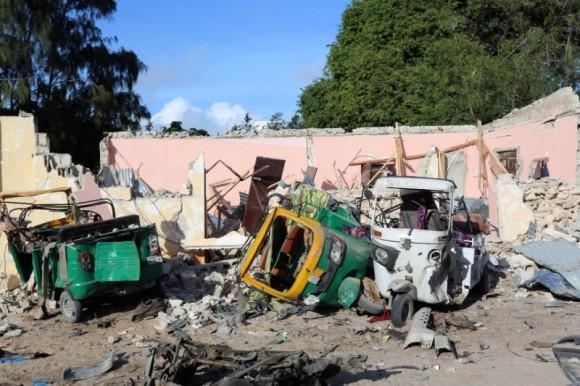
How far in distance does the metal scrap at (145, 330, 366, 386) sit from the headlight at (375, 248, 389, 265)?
2899mm

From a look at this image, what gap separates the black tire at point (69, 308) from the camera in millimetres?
9305

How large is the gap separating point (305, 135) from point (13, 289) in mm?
11378

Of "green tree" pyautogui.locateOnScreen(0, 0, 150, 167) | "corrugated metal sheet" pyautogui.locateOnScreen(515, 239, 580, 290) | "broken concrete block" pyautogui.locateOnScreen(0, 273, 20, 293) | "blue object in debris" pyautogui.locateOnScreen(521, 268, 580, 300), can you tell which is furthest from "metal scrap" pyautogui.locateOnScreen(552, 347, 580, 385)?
"green tree" pyautogui.locateOnScreen(0, 0, 150, 167)

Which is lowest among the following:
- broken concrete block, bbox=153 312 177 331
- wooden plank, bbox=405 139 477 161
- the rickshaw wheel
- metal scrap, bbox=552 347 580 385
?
broken concrete block, bbox=153 312 177 331

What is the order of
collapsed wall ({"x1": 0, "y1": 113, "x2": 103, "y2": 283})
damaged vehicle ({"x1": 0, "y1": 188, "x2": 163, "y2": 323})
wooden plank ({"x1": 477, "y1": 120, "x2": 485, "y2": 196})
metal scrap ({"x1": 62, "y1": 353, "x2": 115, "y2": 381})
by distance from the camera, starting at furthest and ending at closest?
wooden plank ({"x1": 477, "y1": 120, "x2": 485, "y2": 196}) < collapsed wall ({"x1": 0, "y1": 113, "x2": 103, "y2": 283}) < damaged vehicle ({"x1": 0, "y1": 188, "x2": 163, "y2": 323}) < metal scrap ({"x1": 62, "y1": 353, "x2": 115, "y2": 381})

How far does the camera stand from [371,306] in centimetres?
918

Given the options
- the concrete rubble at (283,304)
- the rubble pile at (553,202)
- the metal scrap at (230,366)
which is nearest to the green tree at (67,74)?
the concrete rubble at (283,304)

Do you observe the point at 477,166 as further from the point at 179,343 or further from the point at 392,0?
the point at 179,343

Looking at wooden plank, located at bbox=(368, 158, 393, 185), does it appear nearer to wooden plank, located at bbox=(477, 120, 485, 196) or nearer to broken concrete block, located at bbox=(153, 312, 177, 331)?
wooden plank, located at bbox=(477, 120, 485, 196)

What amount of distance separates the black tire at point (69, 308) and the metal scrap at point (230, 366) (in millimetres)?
3445

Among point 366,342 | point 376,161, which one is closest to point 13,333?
point 366,342

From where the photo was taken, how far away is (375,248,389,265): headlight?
905 centimetres

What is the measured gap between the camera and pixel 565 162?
16.0 meters

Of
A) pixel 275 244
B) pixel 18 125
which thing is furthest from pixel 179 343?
pixel 18 125
